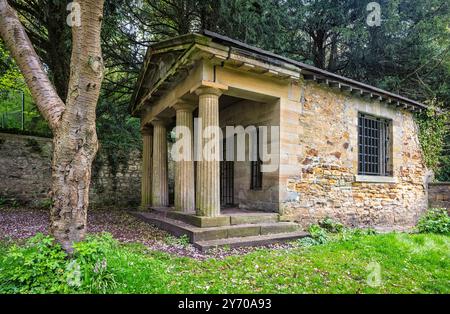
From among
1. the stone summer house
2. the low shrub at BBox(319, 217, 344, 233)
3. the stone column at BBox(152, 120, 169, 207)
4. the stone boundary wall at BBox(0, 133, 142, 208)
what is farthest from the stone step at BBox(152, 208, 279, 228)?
the stone boundary wall at BBox(0, 133, 142, 208)

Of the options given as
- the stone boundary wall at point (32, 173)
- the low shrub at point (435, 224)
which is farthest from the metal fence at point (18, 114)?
the low shrub at point (435, 224)

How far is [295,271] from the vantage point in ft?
13.6

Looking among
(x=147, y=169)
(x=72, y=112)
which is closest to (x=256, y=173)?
(x=147, y=169)

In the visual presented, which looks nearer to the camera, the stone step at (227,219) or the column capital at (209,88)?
the stone step at (227,219)

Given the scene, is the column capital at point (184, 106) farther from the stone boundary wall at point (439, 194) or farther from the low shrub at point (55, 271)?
the stone boundary wall at point (439, 194)

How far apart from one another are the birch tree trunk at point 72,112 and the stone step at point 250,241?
7.13ft

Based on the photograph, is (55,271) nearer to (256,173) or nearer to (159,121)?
(256,173)

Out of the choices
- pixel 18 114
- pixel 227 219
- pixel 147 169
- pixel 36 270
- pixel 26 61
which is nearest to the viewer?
pixel 36 270

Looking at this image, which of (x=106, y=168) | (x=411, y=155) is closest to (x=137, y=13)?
(x=106, y=168)

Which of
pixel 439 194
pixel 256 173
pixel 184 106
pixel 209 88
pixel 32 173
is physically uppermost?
pixel 209 88

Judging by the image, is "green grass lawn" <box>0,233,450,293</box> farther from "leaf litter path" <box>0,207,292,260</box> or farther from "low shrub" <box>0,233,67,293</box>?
"low shrub" <box>0,233,67,293</box>

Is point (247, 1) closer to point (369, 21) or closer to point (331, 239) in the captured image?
point (369, 21)

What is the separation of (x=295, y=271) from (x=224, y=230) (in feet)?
6.30

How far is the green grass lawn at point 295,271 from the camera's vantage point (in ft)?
11.7
